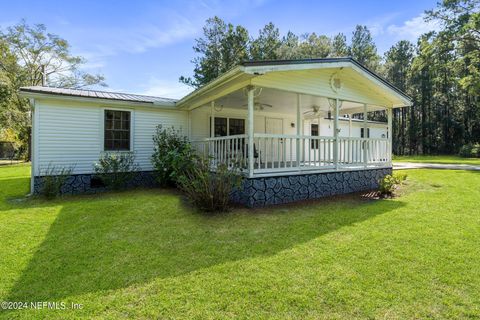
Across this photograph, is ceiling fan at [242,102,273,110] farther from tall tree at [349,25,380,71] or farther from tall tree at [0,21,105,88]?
tall tree at [349,25,380,71]

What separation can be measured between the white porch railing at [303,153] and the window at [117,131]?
232 cm

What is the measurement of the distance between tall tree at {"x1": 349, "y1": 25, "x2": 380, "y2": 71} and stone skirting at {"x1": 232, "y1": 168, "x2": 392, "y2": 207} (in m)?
30.8

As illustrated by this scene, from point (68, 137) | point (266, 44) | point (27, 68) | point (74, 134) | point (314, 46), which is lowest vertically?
point (68, 137)

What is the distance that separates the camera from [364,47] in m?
34.3

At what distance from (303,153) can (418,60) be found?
72.9 ft

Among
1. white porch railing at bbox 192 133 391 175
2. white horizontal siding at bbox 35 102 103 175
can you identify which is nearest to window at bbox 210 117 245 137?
white porch railing at bbox 192 133 391 175

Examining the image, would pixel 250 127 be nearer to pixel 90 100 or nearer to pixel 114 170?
pixel 114 170

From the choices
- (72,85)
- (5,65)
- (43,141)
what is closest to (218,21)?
(72,85)

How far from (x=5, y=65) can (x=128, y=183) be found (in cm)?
2256

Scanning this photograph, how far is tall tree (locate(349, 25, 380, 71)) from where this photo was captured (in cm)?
3419

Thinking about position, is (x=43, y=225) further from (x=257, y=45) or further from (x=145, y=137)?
(x=257, y=45)

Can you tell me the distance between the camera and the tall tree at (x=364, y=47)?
34188 millimetres

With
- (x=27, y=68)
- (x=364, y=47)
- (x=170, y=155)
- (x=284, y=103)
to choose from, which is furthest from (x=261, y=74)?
(x=364, y=47)

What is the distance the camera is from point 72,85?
1100 inches
